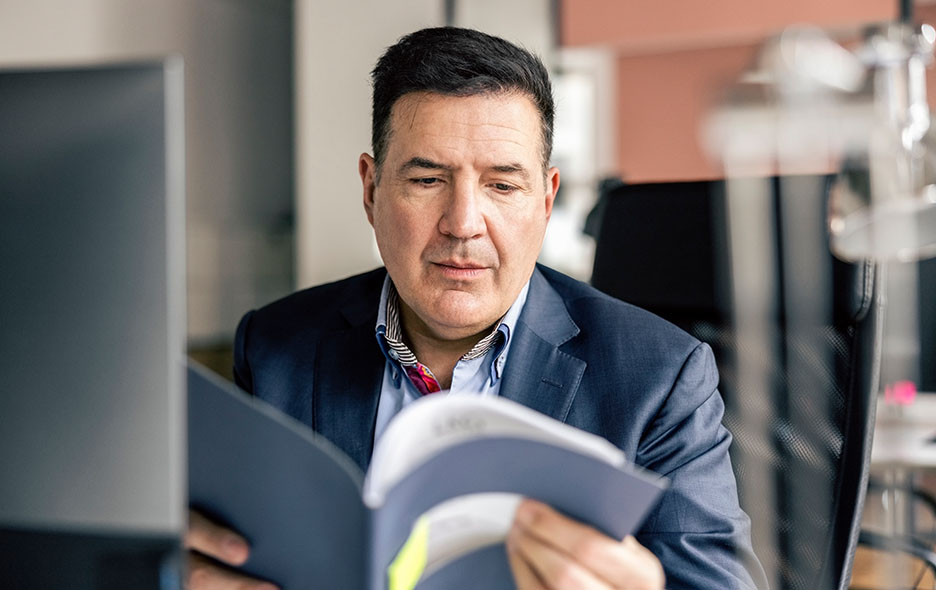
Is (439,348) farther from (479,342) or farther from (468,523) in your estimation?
(468,523)

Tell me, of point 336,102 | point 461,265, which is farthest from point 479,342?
point 336,102

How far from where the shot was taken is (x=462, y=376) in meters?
1.26

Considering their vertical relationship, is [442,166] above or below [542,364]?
above

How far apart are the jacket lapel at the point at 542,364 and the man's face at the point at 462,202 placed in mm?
63

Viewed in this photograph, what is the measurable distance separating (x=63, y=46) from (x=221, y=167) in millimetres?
962

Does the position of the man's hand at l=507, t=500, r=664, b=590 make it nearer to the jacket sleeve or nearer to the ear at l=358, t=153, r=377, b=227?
the jacket sleeve

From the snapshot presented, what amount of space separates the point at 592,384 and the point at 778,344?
0.42 metres

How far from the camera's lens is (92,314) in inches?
22.0

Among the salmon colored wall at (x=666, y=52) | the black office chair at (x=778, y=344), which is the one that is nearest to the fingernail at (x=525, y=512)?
the black office chair at (x=778, y=344)

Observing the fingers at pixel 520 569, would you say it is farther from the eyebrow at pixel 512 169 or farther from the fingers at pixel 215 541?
the eyebrow at pixel 512 169

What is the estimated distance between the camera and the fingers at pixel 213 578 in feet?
2.37

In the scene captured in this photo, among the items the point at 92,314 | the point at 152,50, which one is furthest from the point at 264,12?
the point at 92,314

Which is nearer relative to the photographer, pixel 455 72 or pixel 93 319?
pixel 93 319

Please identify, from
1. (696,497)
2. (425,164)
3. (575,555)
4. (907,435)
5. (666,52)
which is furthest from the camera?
(666,52)
